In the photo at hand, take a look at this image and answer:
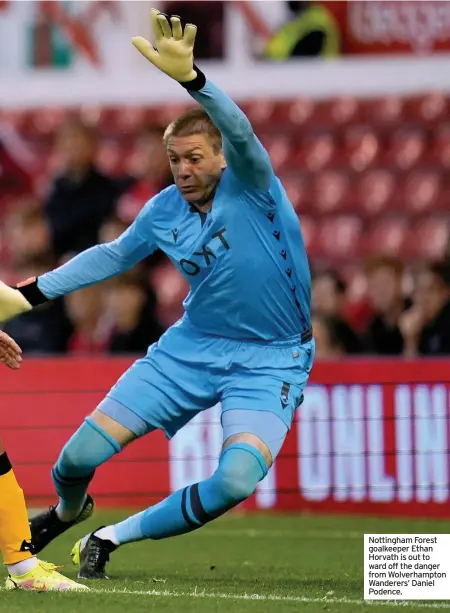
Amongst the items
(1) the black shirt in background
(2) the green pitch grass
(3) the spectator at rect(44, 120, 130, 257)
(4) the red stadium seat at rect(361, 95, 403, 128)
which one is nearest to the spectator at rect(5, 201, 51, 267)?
(3) the spectator at rect(44, 120, 130, 257)

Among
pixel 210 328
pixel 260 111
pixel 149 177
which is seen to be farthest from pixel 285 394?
pixel 260 111

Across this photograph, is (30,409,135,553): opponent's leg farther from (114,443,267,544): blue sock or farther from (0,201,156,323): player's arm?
(0,201,156,323): player's arm

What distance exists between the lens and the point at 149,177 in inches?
440

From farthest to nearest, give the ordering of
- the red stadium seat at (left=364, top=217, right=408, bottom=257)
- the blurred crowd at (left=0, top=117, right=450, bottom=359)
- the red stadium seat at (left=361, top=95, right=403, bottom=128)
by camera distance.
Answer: the red stadium seat at (left=361, top=95, right=403, bottom=128), the red stadium seat at (left=364, top=217, right=408, bottom=257), the blurred crowd at (left=0, top=117, right=450, bottom=359)

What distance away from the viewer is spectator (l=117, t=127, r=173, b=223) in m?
10.9

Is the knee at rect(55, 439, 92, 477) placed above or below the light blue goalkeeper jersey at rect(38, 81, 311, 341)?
below

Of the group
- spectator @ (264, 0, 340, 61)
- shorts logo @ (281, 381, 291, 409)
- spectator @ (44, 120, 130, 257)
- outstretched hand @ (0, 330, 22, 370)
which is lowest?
shorts logo @ (281, 381, 291, 409)

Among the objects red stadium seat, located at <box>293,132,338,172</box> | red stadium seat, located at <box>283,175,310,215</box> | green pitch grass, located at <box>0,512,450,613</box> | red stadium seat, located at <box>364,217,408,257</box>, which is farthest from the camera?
red stadium seat, located at <box>293,132,338,172</box>

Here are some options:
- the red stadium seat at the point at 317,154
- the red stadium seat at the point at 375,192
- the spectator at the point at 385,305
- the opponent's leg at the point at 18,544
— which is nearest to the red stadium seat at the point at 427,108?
the red stadium seat at the point at 375,192

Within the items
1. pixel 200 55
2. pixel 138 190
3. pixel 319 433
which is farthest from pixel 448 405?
pixel 200 55

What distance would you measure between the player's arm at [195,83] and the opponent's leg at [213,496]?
46.4 inches

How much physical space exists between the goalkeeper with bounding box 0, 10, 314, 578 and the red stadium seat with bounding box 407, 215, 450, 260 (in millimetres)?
8229

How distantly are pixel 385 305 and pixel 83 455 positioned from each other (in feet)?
15.7

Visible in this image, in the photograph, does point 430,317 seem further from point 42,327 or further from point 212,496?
point 212,496
